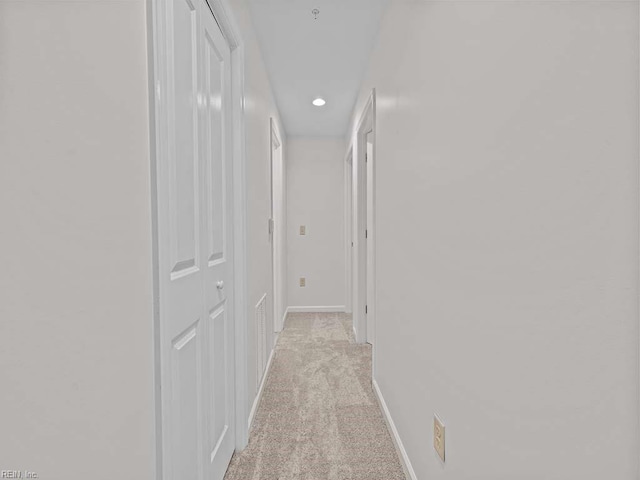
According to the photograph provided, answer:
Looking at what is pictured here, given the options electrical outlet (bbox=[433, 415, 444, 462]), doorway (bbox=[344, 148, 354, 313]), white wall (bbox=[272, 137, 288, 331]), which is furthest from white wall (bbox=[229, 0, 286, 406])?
doorway (bbox=[344, 148, 354, 313])

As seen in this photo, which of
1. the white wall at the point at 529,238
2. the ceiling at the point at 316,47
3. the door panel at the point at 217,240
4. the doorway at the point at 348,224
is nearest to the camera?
the white wall at the point at 529,238

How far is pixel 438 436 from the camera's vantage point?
132 cm

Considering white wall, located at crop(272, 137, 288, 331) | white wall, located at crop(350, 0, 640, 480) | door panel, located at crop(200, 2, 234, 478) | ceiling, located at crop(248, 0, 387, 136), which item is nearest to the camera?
white wall, located at crop(350, 0, 640, 480)

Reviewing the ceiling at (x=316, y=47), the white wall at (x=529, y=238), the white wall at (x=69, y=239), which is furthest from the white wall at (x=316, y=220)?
the white wall at (x=69, y=239)

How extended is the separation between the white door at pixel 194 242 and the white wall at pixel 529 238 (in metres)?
0.81

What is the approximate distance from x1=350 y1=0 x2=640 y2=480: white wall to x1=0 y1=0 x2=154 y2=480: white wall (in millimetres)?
831

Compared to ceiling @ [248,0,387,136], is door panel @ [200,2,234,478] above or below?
below

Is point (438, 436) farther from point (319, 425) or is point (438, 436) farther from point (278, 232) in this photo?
point (278, 232)

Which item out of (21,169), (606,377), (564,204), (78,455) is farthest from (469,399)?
(21,169)

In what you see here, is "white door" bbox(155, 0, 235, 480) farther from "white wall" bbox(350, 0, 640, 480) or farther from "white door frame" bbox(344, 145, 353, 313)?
"white door frame" bbox(344, 145, 353, 313)

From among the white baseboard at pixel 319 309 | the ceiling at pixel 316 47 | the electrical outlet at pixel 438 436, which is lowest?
the white baseboard at pixel 319 309

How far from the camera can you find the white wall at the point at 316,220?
527 cm

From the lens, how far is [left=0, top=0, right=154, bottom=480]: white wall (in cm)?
70

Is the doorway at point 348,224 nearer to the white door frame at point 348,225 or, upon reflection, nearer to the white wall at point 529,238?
the white door frame at point 348,225
